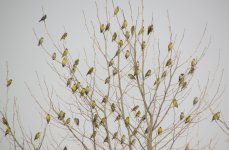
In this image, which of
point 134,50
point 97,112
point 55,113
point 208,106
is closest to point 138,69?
point 134,50

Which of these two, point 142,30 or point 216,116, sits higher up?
point 142,30

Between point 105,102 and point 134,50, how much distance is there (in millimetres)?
1029

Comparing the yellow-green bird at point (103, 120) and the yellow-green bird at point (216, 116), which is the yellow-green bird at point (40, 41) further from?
the yellow-green bird at point (216, 116)

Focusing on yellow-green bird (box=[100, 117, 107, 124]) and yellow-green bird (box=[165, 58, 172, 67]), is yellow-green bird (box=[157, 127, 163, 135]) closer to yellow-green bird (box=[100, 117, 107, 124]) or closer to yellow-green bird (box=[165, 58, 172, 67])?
yellow-green bird (box=[100, 117, 107, 124])

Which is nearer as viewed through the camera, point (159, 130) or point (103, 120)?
point (103, 120)

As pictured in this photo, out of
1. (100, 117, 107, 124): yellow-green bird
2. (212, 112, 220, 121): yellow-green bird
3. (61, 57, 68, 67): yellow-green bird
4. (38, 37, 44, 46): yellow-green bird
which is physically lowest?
(100, 117, 107, 124): yellow-green bird

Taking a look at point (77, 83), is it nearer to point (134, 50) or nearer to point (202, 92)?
point (134, 50)

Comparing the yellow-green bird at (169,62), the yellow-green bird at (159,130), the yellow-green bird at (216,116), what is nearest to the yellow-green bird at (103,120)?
the yellow-green bird at (159,130)

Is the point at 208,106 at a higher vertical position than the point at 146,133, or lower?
higher

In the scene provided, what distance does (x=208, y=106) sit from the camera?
433cm

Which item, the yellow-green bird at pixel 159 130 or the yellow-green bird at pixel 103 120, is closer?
the yellow-green bird at pixel 103 120

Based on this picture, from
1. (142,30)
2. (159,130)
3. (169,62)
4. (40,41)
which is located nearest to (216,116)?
(159,130)

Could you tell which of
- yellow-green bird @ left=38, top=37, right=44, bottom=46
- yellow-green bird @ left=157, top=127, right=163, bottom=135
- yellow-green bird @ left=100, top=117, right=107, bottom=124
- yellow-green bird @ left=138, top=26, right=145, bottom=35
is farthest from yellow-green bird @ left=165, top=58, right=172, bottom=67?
yellow-green bird @ left=38, top=37, right=44, bottom=46

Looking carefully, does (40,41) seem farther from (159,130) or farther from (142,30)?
(159,130)
